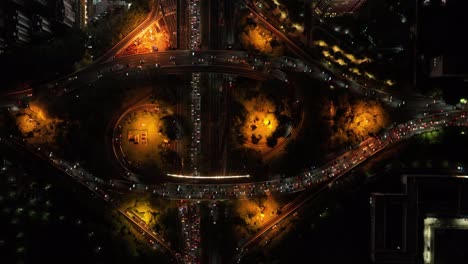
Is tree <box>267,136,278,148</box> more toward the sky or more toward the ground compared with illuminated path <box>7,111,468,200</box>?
more toward the sky

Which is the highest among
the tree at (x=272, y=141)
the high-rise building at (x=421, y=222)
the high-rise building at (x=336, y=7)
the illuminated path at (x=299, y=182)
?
the high-rise building at (x=336, y=7)

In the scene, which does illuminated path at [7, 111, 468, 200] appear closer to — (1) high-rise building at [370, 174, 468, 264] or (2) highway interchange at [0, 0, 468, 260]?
(2) highway interchange at [0, 0, 468, 260]

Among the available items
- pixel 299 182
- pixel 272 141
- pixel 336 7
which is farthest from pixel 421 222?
pixel 336 7

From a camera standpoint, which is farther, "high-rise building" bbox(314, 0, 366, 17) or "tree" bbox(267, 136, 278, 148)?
"tree" bbox(267, 136, 278, 148)

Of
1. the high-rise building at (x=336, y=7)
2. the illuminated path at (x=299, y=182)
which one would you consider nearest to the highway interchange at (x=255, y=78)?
the illuminated path at (x=299, y=182)

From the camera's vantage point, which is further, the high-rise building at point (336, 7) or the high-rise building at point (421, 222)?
the high-rise building at point (336, 7)

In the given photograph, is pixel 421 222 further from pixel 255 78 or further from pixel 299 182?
pixel 255 78

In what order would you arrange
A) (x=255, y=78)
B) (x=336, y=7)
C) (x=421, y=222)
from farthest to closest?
(x=255, y=78), (x=336, y=7), (x=421, y=222)

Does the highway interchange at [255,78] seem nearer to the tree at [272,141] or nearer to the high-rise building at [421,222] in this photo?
the tree at [272,141]

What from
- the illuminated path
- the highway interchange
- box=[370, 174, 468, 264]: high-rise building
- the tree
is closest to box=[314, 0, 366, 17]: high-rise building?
the highway interchange
